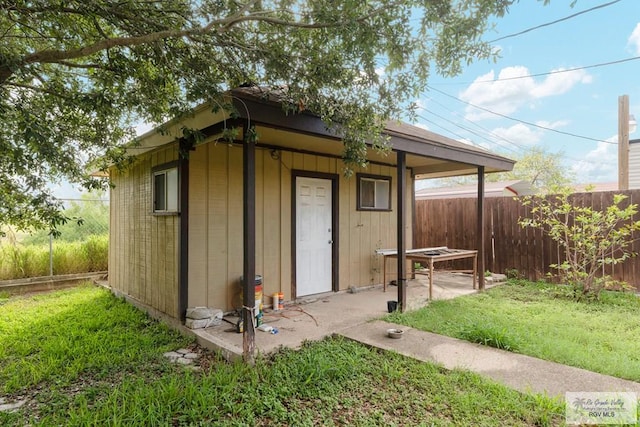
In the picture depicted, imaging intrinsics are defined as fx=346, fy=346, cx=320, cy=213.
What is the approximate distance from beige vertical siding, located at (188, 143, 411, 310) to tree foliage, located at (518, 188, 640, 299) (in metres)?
3.56

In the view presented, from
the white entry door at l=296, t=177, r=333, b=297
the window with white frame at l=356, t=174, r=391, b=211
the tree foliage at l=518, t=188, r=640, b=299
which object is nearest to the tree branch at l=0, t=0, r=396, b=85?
the white entry door at l=296, t=177, r=333, b=297

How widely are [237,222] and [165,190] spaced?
109cm

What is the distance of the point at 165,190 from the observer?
4.77 meters

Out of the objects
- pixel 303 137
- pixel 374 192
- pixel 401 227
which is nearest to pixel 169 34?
pixel 303 137

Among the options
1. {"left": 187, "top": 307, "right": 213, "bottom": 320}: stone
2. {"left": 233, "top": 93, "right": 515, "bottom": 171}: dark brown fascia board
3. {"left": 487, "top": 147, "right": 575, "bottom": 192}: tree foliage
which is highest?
{"left": 487, "top": 147, "right": 575, "bottom": 192}: tree foliage

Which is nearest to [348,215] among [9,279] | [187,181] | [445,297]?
[445,297]

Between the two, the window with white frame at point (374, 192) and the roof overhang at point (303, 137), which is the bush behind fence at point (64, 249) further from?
the window with white frame at point (374, 192)

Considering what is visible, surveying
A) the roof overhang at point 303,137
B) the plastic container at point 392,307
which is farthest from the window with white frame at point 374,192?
the plastic container at point 392,307

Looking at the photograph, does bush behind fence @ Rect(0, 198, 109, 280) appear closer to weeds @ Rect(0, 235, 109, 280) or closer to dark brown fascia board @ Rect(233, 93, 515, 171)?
weeds @ Rect(0, 235, 109, 280)

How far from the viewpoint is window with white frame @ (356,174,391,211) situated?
646cm

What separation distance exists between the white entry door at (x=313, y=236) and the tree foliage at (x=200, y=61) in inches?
82.5

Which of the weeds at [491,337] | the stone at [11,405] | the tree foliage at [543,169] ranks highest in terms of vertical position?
the tree foliage at [543,169]

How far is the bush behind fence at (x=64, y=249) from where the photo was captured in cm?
694

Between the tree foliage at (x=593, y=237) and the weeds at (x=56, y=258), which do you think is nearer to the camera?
the tree foliage at (x=593, y=237)
